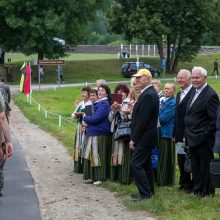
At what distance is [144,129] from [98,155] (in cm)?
202

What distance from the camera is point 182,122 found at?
376 inches

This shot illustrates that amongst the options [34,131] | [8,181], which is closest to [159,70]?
[34,131]

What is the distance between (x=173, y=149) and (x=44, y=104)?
20.7m

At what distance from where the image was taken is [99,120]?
10562 millimetres

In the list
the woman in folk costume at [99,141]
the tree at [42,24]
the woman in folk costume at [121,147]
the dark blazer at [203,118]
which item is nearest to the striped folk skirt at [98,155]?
the woman in folk costume at [99,141]

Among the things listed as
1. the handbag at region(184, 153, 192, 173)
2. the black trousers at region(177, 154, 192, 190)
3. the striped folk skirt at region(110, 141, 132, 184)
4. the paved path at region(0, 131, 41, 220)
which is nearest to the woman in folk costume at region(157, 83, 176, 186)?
the black trousers at region(177, 154, 192, 190)

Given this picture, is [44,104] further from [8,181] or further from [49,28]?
[8,181]

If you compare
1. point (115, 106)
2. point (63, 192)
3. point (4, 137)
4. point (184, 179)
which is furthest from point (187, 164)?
point (4, 137)

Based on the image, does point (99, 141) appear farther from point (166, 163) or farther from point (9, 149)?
point (9, 149)

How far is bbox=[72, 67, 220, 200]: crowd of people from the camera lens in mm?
8891

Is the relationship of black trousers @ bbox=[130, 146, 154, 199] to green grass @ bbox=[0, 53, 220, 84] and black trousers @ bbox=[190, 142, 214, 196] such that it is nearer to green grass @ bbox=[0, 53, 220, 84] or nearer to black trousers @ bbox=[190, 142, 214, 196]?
black trousers @ bbox=[190, 142, 214, 196]

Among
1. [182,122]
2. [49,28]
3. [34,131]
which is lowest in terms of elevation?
[34,131]

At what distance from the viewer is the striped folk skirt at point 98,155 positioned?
1073cm

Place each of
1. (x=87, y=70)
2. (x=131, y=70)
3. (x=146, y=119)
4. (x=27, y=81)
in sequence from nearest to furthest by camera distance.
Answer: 1. (x=146, y=119)
2. (x=27, y=81)
3. (x=131, y=70)
4. (x=87, y=70)
